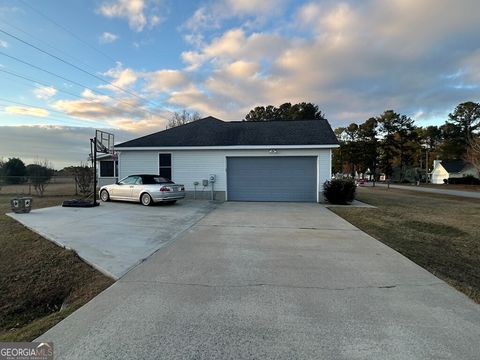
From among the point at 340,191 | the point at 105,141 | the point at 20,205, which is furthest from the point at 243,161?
the point at 20,205

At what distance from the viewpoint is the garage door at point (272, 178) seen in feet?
50.4

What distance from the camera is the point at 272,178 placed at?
15570 mm

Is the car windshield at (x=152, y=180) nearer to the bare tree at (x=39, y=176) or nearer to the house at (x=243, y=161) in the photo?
the house at (x=243, y=161)

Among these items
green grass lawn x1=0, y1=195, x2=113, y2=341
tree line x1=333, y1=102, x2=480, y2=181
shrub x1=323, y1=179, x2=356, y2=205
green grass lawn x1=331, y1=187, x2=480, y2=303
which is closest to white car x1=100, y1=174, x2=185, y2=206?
green grass lawn x1=0, y1=195, x2=113, y2=341

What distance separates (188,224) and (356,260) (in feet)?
16.5

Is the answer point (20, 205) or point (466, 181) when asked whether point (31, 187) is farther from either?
point (466, 181)

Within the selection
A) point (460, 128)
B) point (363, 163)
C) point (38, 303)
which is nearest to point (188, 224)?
point (38, 303)

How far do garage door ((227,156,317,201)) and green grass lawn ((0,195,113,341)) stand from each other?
10271 mm

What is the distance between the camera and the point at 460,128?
191ft

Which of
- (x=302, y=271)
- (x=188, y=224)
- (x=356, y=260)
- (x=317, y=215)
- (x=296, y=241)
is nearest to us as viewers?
(x=302, y=271)

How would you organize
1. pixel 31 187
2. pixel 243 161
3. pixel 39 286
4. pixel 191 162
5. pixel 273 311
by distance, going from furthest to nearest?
1. pixel 31 187
2. pixel 191 162
3. pixel 243 161
4. pixel 39 286
5. pixel 273 311

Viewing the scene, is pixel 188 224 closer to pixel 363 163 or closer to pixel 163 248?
pixel 163 248

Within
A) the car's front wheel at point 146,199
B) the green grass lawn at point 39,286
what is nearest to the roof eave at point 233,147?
the car's front wheel at point 146,199

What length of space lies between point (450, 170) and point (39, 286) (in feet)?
221
